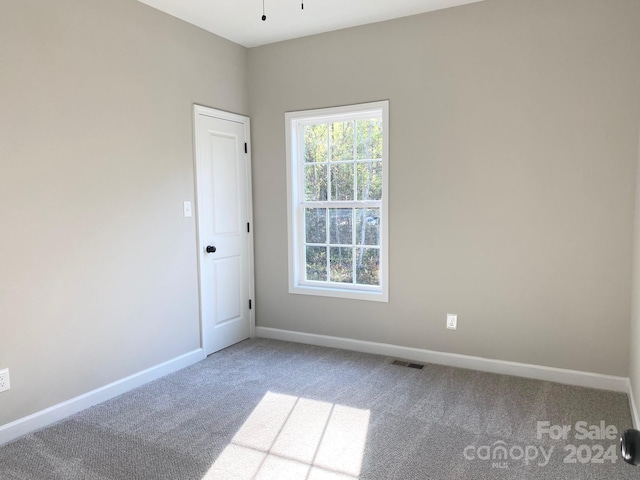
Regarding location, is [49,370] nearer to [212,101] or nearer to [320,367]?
[320,367]

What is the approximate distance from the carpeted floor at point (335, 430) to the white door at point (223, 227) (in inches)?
25.6

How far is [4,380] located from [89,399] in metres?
0.57

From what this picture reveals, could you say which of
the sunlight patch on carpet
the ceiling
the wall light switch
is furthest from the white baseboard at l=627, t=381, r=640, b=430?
the wall light switch

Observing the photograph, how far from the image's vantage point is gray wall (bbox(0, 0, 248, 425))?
2545 millimetres

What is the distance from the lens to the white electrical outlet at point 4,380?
8.18ft

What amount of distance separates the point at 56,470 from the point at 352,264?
2.58m

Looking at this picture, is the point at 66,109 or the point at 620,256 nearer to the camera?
the point at 66,109

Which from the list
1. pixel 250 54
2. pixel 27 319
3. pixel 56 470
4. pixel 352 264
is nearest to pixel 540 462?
pixel 352 264

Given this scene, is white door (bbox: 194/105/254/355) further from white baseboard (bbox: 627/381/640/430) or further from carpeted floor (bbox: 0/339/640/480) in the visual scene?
white baseboard (bbox: 627/381/640/430)

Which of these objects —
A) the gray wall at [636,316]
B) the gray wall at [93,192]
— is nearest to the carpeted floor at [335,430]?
the gray wall at [636,316]

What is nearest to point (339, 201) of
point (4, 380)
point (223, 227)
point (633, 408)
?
point (223, 227)

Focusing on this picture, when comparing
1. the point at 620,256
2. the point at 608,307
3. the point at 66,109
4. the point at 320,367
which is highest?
the point at 66,109

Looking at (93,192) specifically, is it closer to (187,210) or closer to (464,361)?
(187,210)

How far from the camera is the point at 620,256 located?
9.81ft
